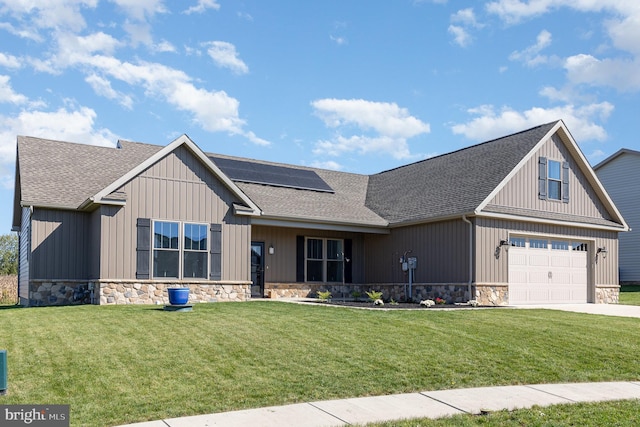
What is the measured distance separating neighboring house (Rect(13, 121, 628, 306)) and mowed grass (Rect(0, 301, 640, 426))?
403 cm

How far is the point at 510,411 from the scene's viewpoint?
7.86 m

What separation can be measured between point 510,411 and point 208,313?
8752 millimetres

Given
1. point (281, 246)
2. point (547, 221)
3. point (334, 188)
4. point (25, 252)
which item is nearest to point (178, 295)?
point (281, 246)

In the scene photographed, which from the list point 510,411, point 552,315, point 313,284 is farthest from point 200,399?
point 313,284

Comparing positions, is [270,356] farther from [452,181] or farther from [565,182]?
[565,182]

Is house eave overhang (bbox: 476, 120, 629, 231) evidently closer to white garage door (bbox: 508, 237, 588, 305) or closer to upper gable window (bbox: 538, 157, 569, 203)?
upper gable window (bbox: 538, 157, 569, 203)

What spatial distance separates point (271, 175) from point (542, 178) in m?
9.95

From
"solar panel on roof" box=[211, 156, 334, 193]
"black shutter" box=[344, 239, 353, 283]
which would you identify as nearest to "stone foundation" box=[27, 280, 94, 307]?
"solar panel on roof" box=[211, 156, 334, 193]

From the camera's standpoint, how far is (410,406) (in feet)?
26.5

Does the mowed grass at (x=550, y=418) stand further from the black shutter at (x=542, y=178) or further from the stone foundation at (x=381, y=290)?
the black shutter at (x=542, y=178)

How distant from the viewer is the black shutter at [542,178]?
2259 cm

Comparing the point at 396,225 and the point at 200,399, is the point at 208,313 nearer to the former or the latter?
the point at 200,399

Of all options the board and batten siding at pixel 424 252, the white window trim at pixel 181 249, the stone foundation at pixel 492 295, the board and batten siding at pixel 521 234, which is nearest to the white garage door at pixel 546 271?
the board and batten siding at pixel 521 234

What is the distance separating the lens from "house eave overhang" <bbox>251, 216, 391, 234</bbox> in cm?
2181
